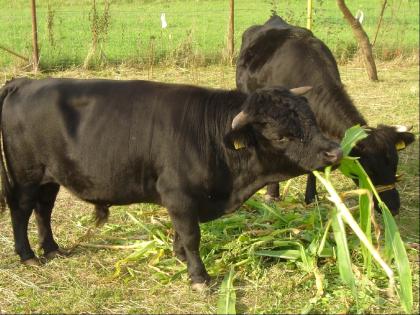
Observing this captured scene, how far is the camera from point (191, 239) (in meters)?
3.84

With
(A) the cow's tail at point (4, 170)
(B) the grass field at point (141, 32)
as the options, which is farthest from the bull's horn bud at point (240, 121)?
(B) the grass field at point (141, 32)

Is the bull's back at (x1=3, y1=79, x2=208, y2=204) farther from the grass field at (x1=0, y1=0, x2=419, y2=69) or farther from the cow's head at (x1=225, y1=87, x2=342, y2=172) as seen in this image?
the grass field at (x1=0, y1=0, x2=419, y2=69)

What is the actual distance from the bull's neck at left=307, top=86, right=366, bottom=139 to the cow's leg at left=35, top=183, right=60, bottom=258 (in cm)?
231

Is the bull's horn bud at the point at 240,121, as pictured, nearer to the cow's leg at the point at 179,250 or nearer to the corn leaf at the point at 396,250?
the corn leaf at the point at 396,250

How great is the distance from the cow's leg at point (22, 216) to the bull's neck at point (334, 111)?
8.13 ft

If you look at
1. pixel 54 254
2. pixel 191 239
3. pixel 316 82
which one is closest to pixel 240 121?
pixel 191 239

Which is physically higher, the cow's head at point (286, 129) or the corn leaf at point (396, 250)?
the cow's head at point (286, 129)

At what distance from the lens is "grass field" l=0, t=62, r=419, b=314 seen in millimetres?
3732

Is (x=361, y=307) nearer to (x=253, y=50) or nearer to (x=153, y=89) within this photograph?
(x=153, y=89)

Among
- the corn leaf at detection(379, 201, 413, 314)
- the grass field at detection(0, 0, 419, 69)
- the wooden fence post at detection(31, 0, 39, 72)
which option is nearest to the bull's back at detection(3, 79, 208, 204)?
the corn leaf at detection(379, 201, 413, 314)

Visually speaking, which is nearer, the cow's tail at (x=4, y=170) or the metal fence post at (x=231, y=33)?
the cow's tail at (x=4, y=170)

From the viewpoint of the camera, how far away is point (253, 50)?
6.38 metres

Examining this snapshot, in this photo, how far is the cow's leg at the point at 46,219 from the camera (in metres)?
4.34

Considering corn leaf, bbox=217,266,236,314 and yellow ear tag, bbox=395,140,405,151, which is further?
yellow ear tag, bbox=395,140,405,151
